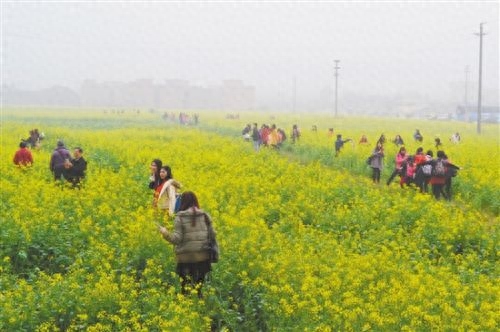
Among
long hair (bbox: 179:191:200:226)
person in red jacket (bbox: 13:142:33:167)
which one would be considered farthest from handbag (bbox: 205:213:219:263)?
person in red jacket (bbox: 13:142:33:167)

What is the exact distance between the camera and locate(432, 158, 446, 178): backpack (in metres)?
17.7

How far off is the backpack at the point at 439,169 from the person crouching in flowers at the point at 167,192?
29.8ft

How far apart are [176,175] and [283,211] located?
5537 mm

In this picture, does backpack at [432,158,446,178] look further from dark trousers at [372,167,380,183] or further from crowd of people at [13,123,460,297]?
dark trousers at [372,167,380,183]

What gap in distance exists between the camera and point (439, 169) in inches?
697

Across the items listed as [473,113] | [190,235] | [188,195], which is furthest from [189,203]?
[473,113]

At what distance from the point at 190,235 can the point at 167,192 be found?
308 centimetres

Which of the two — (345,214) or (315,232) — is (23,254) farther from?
(345,214)

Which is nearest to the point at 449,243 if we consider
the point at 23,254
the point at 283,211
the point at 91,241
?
the point at 283,211

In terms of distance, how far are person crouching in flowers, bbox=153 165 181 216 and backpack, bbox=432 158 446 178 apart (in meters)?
9.09

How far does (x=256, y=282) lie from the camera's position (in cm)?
921

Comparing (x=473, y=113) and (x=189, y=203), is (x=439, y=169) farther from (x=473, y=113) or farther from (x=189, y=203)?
(x=473, y=113)

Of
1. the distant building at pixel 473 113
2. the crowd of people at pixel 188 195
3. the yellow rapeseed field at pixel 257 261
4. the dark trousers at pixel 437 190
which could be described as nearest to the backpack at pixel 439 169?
the crowd of people at pixel 188 195

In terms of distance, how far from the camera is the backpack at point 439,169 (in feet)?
58.0
